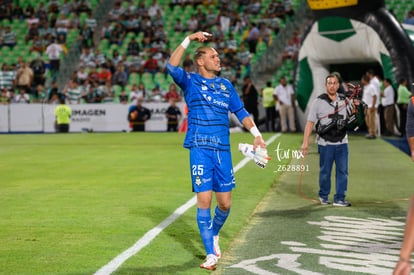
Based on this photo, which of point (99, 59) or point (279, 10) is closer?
point (99, 59)

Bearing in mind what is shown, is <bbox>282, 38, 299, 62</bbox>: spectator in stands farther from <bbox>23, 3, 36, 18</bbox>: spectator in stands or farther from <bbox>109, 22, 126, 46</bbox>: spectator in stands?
<bbox>23, 3, 36, 18</bbox>: spectator in stands

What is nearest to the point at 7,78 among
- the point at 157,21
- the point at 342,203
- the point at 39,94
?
the point at 39,94

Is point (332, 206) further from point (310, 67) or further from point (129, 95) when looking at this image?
point (129, 95)

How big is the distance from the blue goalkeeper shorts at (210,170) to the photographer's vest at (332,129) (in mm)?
4057

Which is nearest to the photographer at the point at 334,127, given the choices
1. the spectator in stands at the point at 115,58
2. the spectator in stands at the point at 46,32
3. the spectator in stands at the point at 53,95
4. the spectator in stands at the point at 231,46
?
the spectator in stands at the point at 53,95

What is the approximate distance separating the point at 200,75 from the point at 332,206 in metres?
4.52

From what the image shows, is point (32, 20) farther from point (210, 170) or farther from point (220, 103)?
point (210, 170)

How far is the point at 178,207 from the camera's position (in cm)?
1090

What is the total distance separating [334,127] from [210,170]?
433cm

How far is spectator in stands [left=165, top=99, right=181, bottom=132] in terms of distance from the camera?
100 ft

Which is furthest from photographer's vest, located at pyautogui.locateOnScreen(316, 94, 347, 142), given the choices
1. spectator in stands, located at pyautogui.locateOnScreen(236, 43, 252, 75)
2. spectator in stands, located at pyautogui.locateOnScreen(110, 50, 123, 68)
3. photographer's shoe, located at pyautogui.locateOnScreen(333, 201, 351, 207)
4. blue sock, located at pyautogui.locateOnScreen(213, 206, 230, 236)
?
spectator in stands, located at pyautogui.locateOnScreen(110, 50, 123, 68)

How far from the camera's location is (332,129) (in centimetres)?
1130

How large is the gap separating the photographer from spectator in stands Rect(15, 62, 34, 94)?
24.8m

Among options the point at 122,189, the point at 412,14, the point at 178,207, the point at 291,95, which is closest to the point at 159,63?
the point at 291,95
